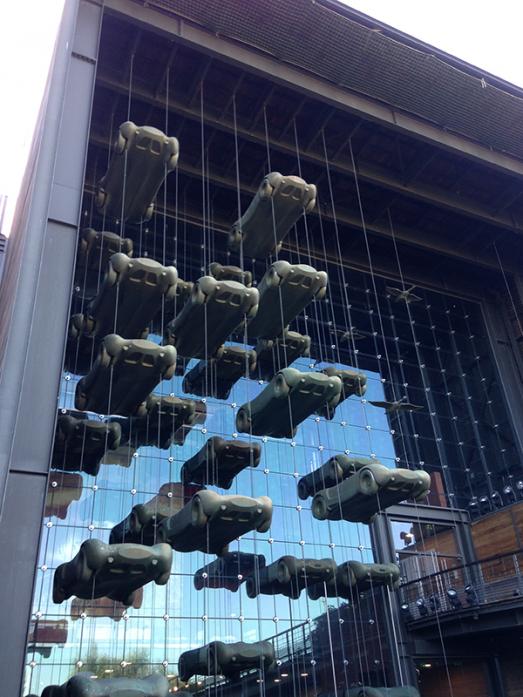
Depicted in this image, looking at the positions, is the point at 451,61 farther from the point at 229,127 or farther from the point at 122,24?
the point at 122,24

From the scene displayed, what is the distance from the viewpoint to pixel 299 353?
19.1m

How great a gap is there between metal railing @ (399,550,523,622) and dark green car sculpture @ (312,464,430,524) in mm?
3563

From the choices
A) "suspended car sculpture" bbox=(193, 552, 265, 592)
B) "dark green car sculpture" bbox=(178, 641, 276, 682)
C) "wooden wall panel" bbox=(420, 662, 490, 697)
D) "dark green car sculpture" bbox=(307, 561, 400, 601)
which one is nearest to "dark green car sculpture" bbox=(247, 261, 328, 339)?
"suspended car sculpture" bbox=(193, 552, 265, 592)

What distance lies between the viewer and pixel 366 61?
1956 cm

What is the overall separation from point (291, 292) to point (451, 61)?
8530 millimetres

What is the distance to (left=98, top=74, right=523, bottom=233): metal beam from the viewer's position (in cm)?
1923

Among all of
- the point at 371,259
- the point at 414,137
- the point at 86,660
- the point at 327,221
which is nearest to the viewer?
the point at 86,660

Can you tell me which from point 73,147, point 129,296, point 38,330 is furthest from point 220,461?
point 73,147

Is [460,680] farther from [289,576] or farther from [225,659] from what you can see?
[225,659]

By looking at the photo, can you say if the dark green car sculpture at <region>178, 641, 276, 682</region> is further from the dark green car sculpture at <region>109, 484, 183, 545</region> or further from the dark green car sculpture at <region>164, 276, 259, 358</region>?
the dark green car sculpture at <region>164, 276, 259, 358</region>

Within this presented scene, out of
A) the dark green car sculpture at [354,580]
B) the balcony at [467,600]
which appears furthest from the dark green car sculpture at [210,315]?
the balcony at [467,600]

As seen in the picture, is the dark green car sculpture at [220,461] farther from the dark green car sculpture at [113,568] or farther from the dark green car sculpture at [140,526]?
the dark green car sculpture at [113,568]

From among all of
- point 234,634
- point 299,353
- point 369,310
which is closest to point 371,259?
point 369,310

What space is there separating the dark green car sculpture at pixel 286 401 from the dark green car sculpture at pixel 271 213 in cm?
446
